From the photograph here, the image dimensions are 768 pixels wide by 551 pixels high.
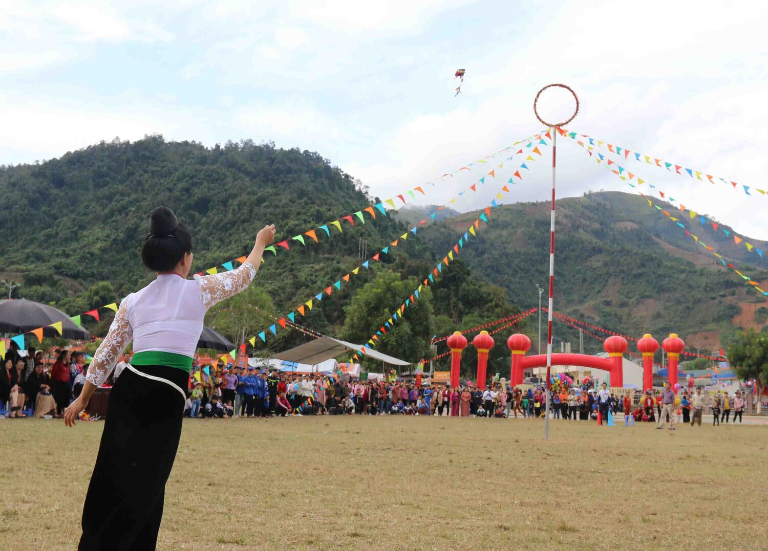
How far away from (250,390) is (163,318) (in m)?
18.6

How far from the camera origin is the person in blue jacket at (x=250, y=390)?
70.9 ft

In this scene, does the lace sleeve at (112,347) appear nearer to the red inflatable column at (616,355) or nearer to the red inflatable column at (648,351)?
the red inflatable column at (616,355)

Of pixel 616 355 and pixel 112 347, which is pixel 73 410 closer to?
pixel 112 347

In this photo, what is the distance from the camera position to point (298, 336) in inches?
2199

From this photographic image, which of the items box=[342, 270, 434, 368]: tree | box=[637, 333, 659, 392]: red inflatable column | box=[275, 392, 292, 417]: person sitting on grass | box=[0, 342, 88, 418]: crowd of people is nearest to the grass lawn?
box=[0, 342, 88, 418]: crowd of people

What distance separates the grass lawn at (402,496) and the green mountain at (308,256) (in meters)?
30.4

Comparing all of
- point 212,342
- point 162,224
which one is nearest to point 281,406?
point 212,342

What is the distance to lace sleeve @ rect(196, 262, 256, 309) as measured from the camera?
141 inches

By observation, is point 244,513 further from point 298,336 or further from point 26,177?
point 26,177

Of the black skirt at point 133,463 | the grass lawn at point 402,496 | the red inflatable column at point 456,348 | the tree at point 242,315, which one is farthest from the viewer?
the tree at point 242,315

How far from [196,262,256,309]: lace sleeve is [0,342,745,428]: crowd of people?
12213 mm

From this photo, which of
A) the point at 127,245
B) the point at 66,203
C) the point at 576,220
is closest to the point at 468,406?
the point at 127,245

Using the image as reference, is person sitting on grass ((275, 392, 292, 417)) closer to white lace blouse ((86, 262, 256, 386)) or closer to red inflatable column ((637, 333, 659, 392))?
red inflatable column ((637, 333, 659, 392))

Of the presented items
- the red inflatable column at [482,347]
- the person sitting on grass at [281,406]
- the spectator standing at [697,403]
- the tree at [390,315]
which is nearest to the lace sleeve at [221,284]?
the person sitting on grass at [281,406]
